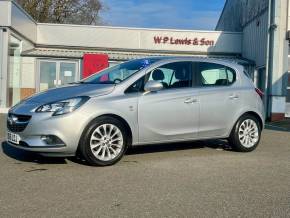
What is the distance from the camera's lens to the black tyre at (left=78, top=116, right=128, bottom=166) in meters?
7.06

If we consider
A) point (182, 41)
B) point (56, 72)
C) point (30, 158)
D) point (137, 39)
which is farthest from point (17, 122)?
point (182, 41)

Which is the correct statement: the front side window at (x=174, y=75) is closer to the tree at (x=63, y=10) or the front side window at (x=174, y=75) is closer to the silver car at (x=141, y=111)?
the silver car at (x=141, y=111)

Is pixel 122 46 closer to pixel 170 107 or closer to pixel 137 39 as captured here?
pixel 137 39

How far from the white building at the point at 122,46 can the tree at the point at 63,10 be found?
15.6m

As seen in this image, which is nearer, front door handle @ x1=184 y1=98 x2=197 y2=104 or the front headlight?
the front headlight

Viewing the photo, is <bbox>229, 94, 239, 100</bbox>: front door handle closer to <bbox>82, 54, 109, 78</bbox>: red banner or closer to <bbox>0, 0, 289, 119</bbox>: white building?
<bbox>0, 0, 289, 119</bbox>: white building

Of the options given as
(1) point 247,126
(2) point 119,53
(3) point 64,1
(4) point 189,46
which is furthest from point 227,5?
(1) point 247,126

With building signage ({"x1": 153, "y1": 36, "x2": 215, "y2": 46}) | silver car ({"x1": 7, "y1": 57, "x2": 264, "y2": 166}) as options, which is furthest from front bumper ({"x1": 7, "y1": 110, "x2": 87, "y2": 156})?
building signage ({"x1": 153, "y1": 36, "x2": 215, "y2": 46})

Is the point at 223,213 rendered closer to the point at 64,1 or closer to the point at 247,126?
the point at 247,126

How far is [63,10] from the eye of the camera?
43.2 meters

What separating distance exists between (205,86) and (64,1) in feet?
120

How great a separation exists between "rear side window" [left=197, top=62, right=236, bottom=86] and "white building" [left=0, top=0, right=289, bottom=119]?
10.5 meters

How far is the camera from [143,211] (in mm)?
4938

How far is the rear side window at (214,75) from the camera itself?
28.0 ft
